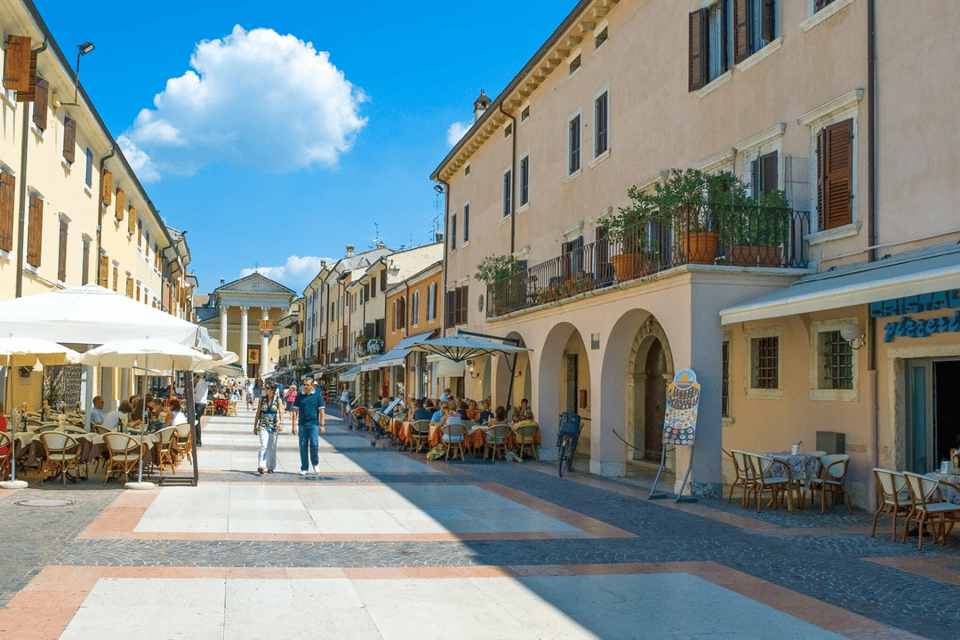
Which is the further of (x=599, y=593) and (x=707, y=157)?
(x=707, y=157)

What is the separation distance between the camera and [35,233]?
1912 cm

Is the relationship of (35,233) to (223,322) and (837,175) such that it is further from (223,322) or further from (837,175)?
(223,322)

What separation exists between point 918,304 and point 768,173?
4.11 metres

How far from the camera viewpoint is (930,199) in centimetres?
1118

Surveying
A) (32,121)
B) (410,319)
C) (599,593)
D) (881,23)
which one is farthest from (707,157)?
(410,319)

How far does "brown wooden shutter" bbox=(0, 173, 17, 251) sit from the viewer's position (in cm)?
1698

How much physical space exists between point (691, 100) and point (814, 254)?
479 cm

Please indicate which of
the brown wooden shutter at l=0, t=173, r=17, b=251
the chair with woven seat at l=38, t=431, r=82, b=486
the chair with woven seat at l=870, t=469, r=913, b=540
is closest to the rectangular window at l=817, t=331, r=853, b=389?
the chair with woven seat at l=870, t=469, r=913, b=540

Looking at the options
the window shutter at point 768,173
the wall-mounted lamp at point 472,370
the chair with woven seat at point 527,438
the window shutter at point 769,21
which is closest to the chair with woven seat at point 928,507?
the window shutter at point 768,173

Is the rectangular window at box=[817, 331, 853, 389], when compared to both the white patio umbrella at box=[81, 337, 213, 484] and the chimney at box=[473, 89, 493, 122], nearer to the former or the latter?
the white patio umbrella at box=[81, 337, 213, 484]

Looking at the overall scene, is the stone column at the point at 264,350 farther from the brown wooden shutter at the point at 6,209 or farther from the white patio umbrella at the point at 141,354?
the white patio umbrella at the point at 141,354

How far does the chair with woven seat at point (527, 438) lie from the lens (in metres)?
20.0

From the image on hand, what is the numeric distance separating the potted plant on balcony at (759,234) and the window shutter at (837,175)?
613 mm

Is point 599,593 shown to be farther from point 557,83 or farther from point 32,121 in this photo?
point 557,83
